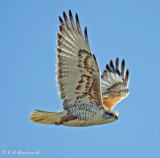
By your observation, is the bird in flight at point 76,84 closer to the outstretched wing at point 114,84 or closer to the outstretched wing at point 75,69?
the outstretched wing at point 75,69

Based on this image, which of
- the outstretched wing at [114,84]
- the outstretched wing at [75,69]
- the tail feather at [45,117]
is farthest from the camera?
the outstretched wing at [114,84]

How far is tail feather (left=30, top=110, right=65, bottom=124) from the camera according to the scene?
863 centimetres

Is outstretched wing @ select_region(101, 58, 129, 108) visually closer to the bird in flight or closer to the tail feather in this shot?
the bird in flight

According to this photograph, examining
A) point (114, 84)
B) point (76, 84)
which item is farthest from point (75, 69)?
point (114, 84)

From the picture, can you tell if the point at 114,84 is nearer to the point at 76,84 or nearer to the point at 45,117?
the point at 76,84

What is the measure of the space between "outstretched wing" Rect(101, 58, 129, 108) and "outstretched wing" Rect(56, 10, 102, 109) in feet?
6.01

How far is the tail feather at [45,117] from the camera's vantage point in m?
8.63

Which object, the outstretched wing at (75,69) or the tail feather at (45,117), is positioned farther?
the tail feather at (45,117)

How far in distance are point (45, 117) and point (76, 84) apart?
46.3 inches

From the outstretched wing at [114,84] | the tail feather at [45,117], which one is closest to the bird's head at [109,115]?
the tail feather at [45,117]

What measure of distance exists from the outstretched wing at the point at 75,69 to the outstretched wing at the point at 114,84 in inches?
72.1

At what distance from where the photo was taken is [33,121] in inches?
349

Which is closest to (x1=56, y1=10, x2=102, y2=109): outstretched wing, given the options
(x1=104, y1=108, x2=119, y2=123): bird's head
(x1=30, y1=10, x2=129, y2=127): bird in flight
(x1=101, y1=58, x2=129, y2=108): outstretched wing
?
(x1=30, y1=10, x2=129, y2=127): bird in flight

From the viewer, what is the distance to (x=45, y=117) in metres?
8.77
